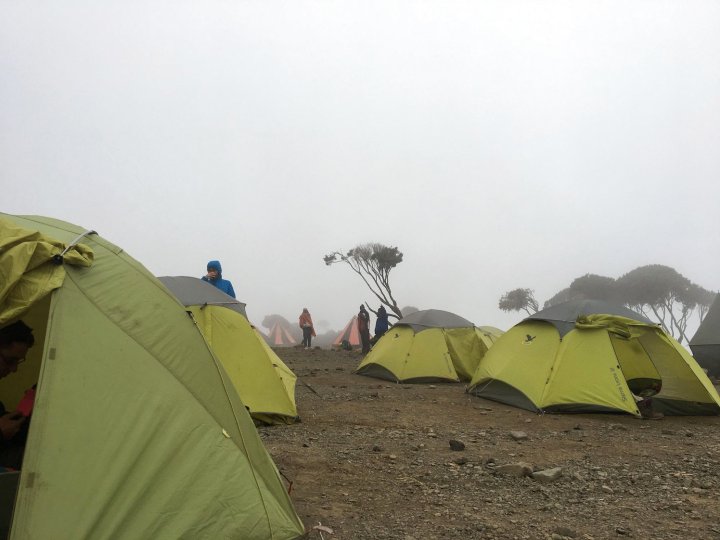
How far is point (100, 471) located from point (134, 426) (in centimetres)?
27

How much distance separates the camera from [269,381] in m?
6.95

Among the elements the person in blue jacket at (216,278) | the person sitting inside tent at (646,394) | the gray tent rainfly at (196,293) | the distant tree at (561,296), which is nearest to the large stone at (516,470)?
the gray tent rainfly at (196,293)

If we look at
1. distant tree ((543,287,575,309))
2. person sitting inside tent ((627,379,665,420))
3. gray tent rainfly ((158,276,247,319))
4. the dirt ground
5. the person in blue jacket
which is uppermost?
distant tree ((543,287,575,309))

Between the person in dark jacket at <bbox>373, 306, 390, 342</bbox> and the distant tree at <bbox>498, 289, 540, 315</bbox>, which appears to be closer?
the person in dark jacket at <bbox>373, 306, 390, 342</bbox>

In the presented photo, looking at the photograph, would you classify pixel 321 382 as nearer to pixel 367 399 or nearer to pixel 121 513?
pixel 367 399

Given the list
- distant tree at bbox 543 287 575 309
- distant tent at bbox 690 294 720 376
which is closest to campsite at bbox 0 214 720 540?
distant tent at bbox 690 294 720 376

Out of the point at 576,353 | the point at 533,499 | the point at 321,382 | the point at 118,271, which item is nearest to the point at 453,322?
the point at 321,382

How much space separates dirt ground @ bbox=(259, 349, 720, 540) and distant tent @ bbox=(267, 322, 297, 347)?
33516 mm

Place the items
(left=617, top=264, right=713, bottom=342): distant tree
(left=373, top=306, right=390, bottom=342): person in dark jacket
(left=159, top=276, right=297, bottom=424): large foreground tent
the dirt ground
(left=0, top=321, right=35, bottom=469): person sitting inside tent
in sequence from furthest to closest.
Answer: (left=617, top=264, right=713, bottom=342): distant tree → (left=373, top=306, right=390, bottom=342): person in dark jacket → (left=159, top=276, right=297, bottom=424): large foreground tent → the dirt ground → (left=0, top=321, right=35, bottom=469): person sitting inside tent

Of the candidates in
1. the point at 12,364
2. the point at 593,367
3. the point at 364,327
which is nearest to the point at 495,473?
the point at 593,367

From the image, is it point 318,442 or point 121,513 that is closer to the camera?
point 121,513

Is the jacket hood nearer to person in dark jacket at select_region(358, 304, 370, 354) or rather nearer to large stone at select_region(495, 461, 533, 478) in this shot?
large stone at select_region(495, 461, 533, 478)

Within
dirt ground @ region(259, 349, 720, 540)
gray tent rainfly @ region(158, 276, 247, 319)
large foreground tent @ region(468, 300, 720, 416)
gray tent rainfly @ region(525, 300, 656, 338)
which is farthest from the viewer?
gray tent rainfly @ region(525, 300, 656, 338)

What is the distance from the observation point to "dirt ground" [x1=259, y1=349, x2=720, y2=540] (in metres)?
3.83
